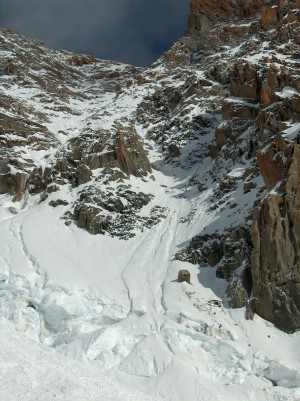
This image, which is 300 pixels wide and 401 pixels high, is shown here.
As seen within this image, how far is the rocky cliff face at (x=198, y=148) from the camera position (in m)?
33.9

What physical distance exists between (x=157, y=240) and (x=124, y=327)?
12.1 meters

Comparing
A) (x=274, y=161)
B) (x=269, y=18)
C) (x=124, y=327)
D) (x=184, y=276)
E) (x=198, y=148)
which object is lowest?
(x=124, y=327)

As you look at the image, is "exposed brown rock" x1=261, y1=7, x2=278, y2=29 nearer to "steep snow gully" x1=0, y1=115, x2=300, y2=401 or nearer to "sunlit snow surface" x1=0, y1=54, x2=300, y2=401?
"sunlit snow surface" x1=0, y1=54, x2=300, y2=401

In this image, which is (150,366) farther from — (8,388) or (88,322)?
(8,388)

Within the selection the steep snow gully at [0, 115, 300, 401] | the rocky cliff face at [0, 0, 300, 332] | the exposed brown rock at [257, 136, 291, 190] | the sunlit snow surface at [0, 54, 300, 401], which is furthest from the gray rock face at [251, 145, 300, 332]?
the steep snow gully at [0, 115, 300, 401]

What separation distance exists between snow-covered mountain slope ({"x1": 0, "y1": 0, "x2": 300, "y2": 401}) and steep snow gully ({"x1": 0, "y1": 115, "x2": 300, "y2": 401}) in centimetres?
10

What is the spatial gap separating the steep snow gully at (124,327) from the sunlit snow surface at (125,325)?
0.07 meters

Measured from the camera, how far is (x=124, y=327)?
99.4 feet

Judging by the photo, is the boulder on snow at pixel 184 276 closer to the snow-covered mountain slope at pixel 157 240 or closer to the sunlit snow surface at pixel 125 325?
the sunlit snow surface at pixel 125 325

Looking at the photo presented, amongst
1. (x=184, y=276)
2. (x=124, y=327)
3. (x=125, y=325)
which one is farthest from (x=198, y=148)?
(x=124, y=327)

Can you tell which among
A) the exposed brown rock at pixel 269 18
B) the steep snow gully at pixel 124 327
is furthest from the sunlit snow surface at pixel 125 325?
the exposed brown rock at pixel 269 18

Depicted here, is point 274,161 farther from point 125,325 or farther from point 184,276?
point 125,325

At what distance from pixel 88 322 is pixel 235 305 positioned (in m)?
9.29

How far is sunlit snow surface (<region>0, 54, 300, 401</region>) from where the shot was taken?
25.1 m
